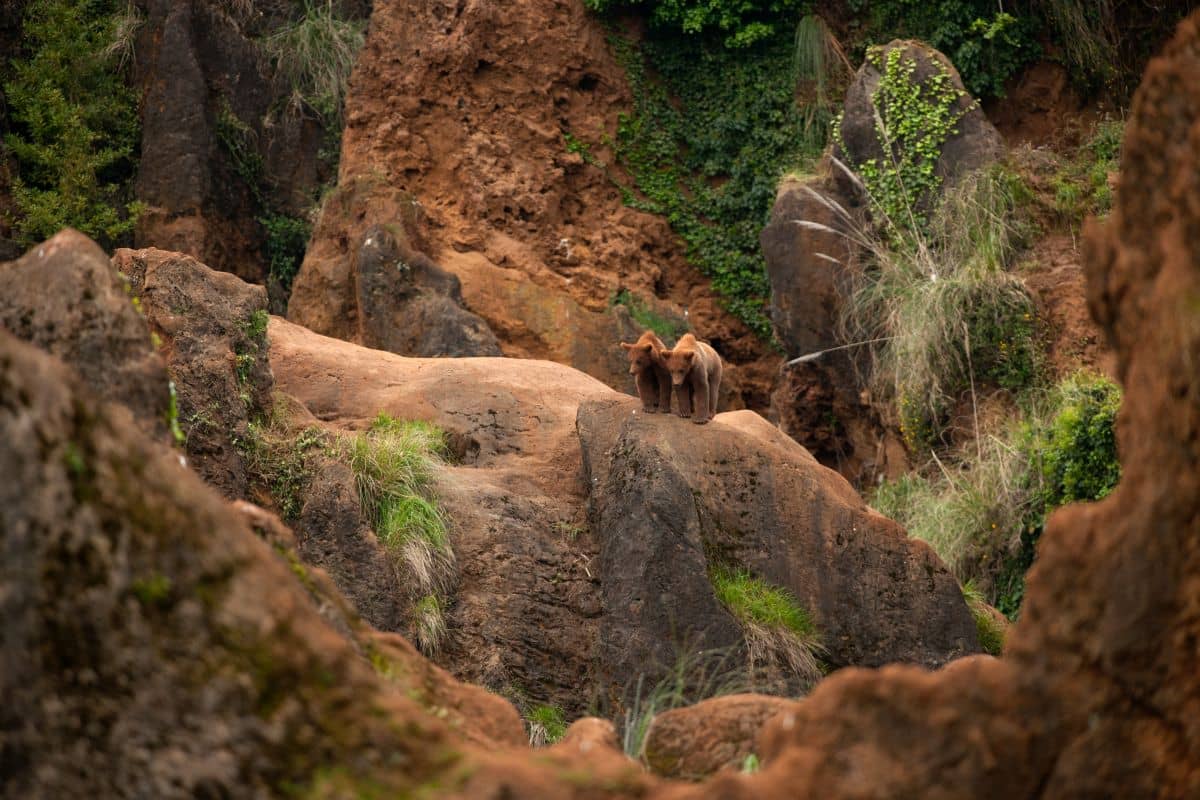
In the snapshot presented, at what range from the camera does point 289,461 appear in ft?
37.3

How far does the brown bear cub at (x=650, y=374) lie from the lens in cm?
1192

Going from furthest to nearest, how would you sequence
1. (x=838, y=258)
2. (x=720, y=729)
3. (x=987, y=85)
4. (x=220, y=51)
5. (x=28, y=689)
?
(x=220, y=51) → (x=987, y=85) → (x=838, y=258) → (x=720, y=729) → (x=28, y=689)

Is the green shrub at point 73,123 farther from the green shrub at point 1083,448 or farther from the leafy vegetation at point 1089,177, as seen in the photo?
the green shrub at point 1083,448

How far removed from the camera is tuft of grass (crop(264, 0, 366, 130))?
24812 mm

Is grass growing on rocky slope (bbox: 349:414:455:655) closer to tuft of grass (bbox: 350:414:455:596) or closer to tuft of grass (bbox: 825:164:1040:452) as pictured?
tuft of grass (bbox: 350:414:455:596)

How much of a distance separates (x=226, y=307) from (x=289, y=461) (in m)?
1.36

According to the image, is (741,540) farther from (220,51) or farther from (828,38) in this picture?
(220,51)

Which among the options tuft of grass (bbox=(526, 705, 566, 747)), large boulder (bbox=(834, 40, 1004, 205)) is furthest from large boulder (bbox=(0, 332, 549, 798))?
large boulder (bbox=(834, 40, 1004, 205))

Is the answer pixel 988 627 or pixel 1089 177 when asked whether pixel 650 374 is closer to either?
pixel 988 627

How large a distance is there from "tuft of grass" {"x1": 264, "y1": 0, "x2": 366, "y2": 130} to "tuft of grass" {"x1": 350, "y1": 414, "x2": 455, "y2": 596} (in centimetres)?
1410

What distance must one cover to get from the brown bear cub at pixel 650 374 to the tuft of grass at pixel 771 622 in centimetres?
157

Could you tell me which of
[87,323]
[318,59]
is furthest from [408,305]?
[87,323]

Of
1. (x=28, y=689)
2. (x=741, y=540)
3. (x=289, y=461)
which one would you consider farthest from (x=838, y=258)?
(x=28, y=689)

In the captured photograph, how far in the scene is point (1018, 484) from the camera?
15562mm
